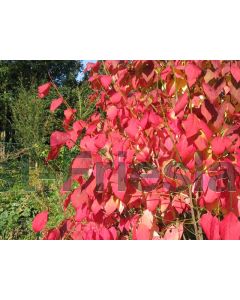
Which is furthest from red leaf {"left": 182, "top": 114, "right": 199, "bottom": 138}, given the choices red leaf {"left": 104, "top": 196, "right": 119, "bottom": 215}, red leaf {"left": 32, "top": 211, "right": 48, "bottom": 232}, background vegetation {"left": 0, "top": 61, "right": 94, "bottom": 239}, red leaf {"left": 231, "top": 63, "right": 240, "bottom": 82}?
background vegetation {"left": 0, "top": 61, "right": 94, "bottom": 239}

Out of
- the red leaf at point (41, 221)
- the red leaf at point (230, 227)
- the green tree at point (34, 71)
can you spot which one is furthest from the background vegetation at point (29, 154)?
the red leaf at point (230, 227)

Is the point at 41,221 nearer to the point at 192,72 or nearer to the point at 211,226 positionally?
the point at 211,226

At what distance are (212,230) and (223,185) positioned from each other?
0.53 feet

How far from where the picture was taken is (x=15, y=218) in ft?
9.75

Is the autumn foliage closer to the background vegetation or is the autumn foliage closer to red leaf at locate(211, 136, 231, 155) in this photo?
red leaf at locate(211, 136, 231, 155)

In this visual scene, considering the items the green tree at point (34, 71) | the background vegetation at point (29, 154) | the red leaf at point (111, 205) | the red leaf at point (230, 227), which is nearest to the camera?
the red leaf at point (230, 227)

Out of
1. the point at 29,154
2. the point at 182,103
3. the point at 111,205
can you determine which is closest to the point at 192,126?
the point at 182,103

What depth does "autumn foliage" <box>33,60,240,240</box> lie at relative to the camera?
102cm

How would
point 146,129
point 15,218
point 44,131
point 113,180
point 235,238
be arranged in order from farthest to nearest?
point 44,131 < point 15,218 < point 146,129 < point 113,180 < point 235,238

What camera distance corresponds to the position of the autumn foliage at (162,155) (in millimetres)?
1024

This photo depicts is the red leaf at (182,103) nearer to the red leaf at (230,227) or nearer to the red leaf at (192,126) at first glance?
the red leaf at (192,126)

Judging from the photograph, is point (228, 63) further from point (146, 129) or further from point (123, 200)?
point (123, 200)

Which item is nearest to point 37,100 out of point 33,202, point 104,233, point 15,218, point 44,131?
point 44,131

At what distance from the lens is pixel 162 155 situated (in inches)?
45.6
